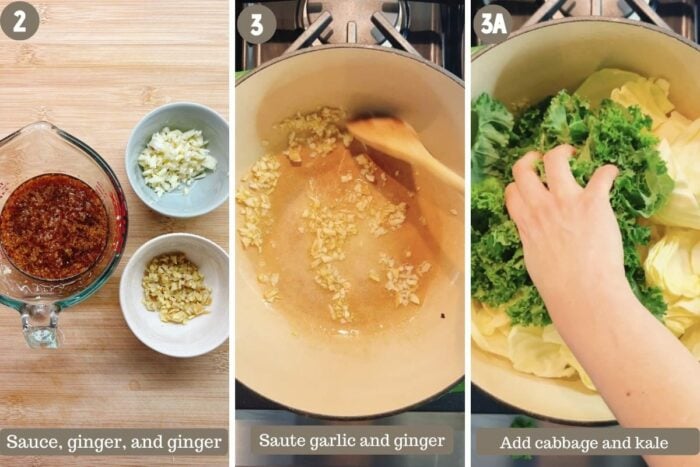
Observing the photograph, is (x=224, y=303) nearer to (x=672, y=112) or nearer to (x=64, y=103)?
(x=64, y=103)

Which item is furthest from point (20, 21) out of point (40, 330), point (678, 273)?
point (678, 273)

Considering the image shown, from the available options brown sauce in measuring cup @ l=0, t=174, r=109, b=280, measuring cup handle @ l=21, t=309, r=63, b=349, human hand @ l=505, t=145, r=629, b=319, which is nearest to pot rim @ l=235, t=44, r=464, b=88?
human hand @ l=505, t=145, r=629, b=319

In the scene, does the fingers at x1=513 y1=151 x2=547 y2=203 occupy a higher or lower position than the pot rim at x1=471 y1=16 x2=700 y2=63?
lower

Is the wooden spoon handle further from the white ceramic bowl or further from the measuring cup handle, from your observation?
the measuring cup handle

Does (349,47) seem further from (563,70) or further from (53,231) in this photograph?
(53,231)

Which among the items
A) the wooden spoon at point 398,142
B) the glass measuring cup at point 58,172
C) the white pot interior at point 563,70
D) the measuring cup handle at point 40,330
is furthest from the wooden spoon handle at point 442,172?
the measuring cup handle at point 40,330

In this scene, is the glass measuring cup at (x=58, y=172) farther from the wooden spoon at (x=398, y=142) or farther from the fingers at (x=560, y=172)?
the fingers at (x=560, y=172)
